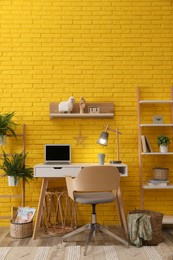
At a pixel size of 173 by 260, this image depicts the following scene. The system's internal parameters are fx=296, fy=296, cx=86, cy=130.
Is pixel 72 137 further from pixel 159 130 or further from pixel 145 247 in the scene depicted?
pixel 145 247

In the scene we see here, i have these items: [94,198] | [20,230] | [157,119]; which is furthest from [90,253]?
Result: [157,119]

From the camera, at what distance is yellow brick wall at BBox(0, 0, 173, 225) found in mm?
4262

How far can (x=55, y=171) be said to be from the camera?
3631mm

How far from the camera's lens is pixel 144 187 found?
3.97 metres

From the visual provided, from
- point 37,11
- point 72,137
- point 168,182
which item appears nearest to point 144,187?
point 168,182

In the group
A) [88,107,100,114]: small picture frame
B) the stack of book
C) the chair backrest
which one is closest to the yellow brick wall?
[88,107,100,114]: small picture frame

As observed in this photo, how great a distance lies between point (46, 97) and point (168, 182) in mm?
2115

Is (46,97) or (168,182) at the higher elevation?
(46,97)

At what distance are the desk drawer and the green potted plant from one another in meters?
0.31

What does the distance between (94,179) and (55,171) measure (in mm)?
678

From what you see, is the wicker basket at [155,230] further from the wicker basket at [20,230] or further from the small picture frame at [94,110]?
the small picture frame at [94,110]

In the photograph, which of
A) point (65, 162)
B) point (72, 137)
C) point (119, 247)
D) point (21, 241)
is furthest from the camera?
point (72, 137)

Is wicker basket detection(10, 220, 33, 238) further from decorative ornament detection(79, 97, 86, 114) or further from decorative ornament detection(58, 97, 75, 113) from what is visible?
decorative ornament detection(79, 97, 86, 114)

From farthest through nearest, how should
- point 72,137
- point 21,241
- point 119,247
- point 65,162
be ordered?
1. point 72,137
2. point 65,162
3. point 21,241
4. point 119,247
